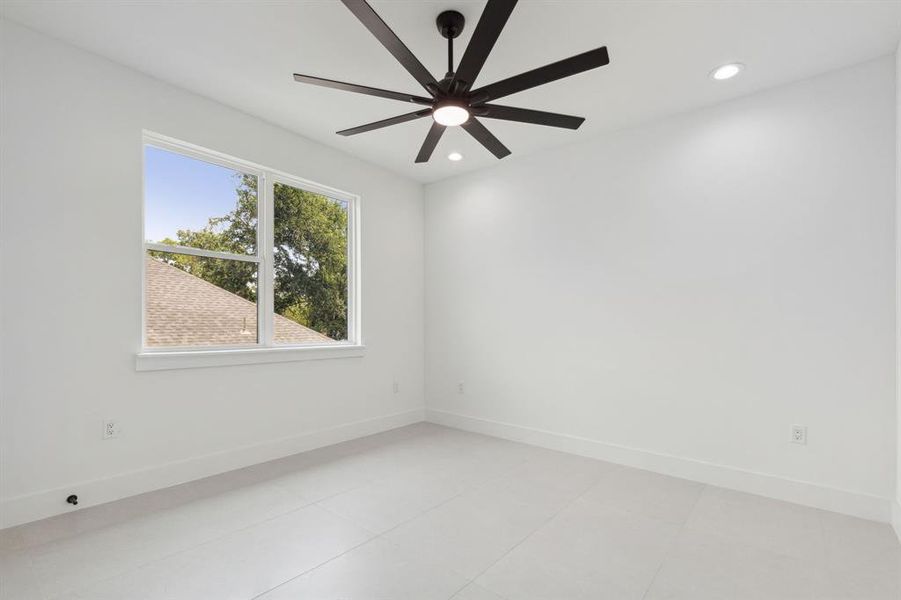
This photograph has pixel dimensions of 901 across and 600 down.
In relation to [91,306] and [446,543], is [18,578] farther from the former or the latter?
[446,543]

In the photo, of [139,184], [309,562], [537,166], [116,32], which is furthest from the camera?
[537,166]

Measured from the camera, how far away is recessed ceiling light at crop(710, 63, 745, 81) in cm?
267

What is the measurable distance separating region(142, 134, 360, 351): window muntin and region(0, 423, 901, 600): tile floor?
1.12m

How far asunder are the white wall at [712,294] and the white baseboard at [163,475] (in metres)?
1.43

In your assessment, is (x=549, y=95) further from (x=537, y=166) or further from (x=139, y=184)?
(x=139, y=184)

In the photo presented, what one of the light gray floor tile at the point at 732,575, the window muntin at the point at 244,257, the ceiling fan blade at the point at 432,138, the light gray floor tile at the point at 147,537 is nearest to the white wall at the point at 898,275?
the light gray floor tile at the point at 732,575

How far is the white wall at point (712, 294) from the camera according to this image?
2.64 meters

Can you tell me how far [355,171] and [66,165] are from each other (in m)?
2.21

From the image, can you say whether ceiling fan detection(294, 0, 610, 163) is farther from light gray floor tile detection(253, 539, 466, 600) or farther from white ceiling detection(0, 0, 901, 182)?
light gray floor tile detection(253, 539, 466, 600)

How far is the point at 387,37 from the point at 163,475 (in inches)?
117

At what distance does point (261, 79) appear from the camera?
288 centimetres

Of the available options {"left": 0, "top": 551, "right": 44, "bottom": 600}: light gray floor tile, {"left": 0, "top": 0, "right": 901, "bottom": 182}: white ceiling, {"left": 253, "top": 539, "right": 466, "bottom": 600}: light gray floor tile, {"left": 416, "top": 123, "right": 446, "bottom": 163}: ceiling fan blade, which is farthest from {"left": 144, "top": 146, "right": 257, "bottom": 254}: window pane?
{"left": 253, "top": 539, "right": 466, "bottom": 600}: light gray floor tile

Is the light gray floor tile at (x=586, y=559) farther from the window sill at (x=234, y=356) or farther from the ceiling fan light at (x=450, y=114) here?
the window sill at (x=234, y=356)

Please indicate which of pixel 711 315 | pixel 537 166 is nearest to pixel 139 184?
pixel 537 166
